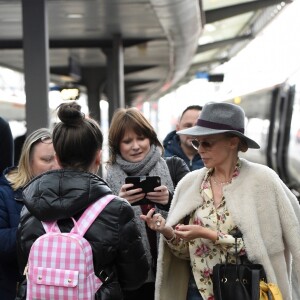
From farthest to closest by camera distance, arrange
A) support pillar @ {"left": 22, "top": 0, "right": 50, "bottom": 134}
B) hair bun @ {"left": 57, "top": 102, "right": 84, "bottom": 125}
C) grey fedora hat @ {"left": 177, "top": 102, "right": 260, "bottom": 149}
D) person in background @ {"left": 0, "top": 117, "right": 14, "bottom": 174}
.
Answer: support pillar @ {"left": 22, "top": 0, "right": 50, "bottom": 134} < person in background @ {"left": 0, "top": 117, "right": 14, "bottom": 174} < grey fedora hat @ {"left": 177, "top": 102, "right": 260, "bottom": 149} < hair bun @ {"left": 57, "top": 102, "right": 84, "bottom": 125}

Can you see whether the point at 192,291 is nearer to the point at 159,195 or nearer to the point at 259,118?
the point at 159,195

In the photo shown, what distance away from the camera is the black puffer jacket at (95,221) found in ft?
9.56

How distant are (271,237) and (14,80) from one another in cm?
3067

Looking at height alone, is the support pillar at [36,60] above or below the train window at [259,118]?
above

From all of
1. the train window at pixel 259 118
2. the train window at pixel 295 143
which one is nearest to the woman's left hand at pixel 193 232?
the train window at pixel 295 143

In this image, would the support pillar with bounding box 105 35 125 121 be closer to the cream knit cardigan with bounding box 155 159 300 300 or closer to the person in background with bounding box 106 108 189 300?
the person in background with bounding box 106 108 189 300

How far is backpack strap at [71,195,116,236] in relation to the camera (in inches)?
115

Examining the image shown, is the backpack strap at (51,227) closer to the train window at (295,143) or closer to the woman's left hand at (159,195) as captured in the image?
the woman's left hand at (159,195)

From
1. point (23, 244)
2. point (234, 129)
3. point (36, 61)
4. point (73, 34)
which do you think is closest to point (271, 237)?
point (234, 129)

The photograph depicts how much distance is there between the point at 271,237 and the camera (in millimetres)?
3332

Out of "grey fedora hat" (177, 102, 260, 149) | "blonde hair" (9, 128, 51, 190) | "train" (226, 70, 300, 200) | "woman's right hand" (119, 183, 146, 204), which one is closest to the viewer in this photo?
"grey fedora hat" (177, 102, 260, 149)

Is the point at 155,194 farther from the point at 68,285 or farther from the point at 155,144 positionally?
the point at 68,285

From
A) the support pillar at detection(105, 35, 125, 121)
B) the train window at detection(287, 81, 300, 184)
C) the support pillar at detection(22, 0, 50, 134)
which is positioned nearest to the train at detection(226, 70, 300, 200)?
the train window at detection(287, 81, 300, 184)

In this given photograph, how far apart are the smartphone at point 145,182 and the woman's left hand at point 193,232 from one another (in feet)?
1.80
